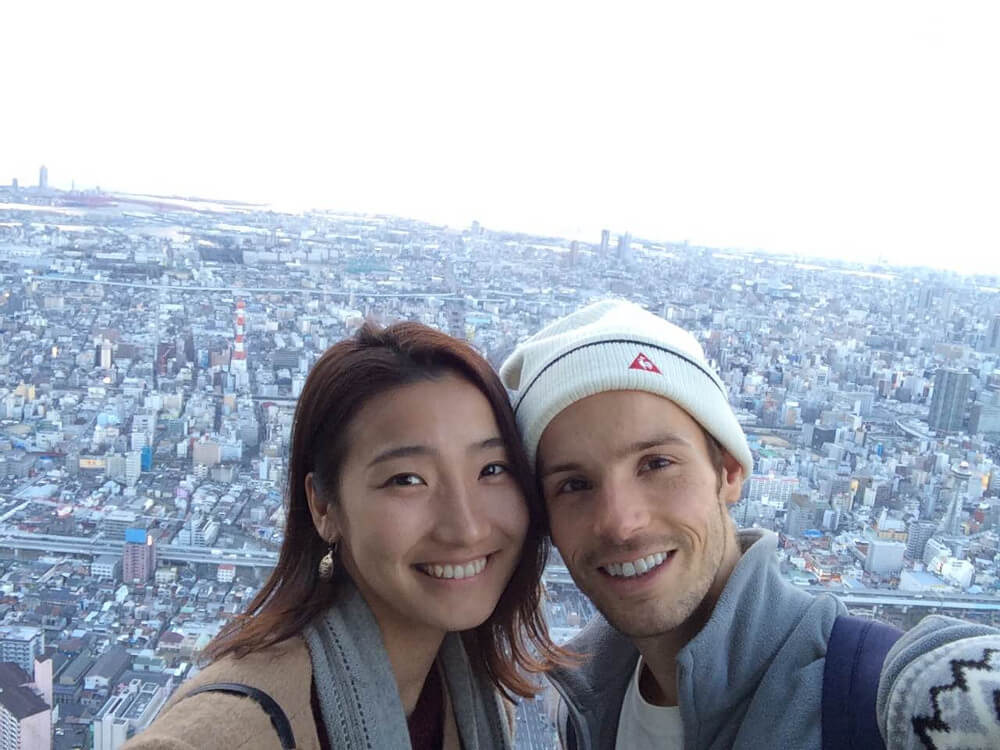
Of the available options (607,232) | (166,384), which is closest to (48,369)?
(166,384)

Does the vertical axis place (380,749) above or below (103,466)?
above

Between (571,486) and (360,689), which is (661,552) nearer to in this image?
(571,486)

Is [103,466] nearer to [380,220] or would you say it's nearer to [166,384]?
[166,384]

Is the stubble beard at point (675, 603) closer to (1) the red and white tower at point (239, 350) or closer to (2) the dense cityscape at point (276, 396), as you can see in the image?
(2) the dense cityscape at point (276, 396)

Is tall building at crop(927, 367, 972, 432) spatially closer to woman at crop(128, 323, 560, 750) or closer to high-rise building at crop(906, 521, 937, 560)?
high-rise building at crop(906, 521, 937, 560)

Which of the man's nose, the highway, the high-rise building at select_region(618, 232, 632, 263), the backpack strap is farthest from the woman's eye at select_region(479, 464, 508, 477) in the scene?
the high-rise building at select_region(618, 232, 632, 263)

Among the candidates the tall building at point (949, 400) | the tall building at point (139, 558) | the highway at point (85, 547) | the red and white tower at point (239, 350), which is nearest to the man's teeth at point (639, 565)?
the highway at point (85, 547)

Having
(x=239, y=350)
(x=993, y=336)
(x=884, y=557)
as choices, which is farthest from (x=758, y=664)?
(x=239, y=350)
